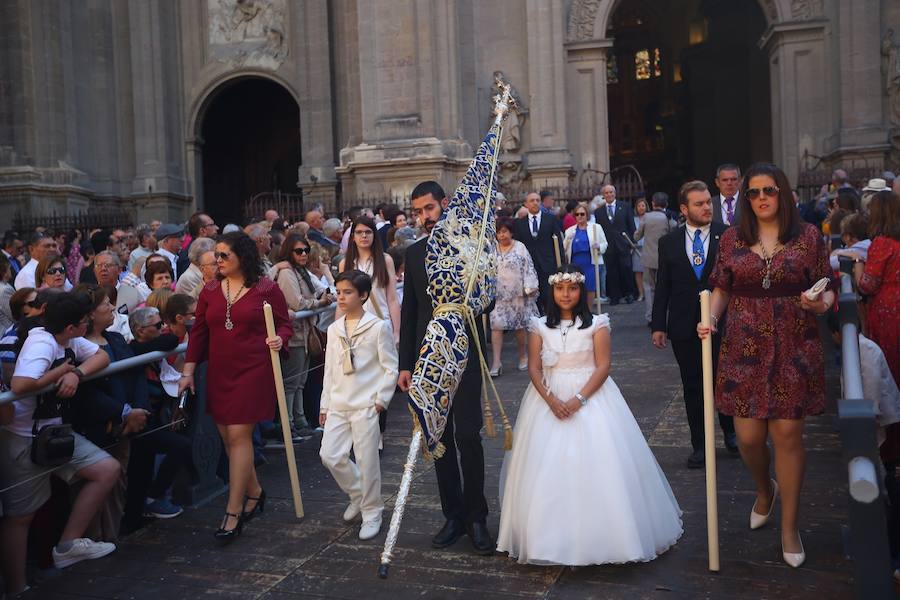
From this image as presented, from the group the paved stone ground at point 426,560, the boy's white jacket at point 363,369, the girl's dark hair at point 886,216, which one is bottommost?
the paved stone ground at point 426,560

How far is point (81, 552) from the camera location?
19.5 ft

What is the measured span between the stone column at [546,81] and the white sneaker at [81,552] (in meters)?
17.2

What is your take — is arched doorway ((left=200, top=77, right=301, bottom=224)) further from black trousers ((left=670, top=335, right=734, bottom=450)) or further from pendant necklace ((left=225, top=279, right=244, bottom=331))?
black trousers ((left=670, top=335, right=734, bottom=450))

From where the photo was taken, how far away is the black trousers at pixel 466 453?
5637 millimetres

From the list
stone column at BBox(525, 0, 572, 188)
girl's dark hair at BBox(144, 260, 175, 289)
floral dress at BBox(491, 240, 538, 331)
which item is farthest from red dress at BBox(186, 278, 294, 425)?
stone column at BBox(525, 0, 572, 188)

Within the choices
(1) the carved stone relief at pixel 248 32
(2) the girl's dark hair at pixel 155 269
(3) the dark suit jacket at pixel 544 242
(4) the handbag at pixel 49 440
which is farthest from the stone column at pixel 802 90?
(4) the handbag at pixel 49 440

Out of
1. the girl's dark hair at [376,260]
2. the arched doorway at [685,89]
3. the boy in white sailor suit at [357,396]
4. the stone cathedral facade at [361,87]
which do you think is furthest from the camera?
the arched doorway at [685,89]

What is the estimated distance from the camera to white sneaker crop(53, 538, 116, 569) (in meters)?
5.84

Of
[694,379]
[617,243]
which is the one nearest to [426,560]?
[694,379]

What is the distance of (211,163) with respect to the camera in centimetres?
2872

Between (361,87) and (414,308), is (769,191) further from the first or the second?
(361,87)

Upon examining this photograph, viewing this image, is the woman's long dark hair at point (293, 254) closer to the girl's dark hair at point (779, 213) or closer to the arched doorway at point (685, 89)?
the girl's dark hair at point (779, 213)

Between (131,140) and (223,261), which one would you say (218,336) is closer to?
(223,261)

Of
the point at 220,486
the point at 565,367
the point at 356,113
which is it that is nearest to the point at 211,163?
the point at 356,113
